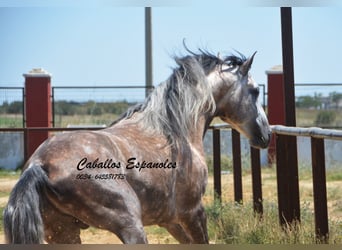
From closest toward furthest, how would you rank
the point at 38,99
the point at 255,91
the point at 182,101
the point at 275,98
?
the point at 182,101, the point at 255,91, the point at 275,98, the point at 38,99

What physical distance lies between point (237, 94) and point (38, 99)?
6.67 meters

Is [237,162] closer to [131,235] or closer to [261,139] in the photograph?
[261,139]

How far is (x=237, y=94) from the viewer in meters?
3.74

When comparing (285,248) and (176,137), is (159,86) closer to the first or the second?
(176,137)

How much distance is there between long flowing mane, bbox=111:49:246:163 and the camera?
3.38 m

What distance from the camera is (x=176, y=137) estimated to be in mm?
3404

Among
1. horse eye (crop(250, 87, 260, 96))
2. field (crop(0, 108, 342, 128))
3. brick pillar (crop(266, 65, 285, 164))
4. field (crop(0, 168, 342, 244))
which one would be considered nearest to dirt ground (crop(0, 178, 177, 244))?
field (crop(0, 168, 342, 244))

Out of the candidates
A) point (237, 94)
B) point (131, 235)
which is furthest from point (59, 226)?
point (237, 94)

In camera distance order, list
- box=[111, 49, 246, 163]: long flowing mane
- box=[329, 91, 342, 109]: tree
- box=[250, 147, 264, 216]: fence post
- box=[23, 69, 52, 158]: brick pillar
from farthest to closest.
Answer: box=[329, 91, 342, 109]: tree < box=[23, 69, 52, 158]: brick pillar < box=[250, 147, 264, 216]: fence post < box=[111, 49, 246, 163]: long flowing mane

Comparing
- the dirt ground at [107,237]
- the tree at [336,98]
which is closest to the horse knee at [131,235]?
the dirt ground at [107,237]

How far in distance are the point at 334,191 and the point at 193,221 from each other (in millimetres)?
4056

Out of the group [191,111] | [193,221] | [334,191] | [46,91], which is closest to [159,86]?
[191,111]

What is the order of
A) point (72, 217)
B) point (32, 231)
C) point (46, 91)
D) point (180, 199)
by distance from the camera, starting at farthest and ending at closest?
point (46, 91) → point (180, 199) → point (72, 217) → point (32, 231)

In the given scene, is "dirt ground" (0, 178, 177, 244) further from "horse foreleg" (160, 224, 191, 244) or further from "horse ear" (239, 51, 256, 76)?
"horse ear" (239, 51, 256, 76)
